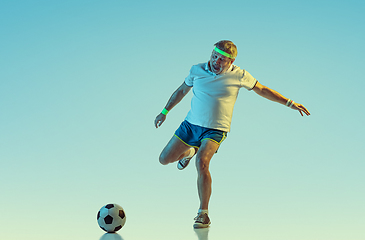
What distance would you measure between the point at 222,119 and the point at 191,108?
0.48 m

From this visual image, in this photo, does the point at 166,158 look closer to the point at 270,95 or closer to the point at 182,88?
the point at 182,88

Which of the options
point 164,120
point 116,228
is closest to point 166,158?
point 164,120

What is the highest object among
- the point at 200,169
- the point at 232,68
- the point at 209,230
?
the point at 232,68

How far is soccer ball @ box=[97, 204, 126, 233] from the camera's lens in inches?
186

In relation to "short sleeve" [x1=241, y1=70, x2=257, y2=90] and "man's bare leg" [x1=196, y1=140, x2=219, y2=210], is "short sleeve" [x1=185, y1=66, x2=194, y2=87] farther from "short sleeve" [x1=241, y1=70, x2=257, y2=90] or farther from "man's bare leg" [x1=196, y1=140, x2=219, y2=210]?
"man's bare leg" [x1=196, y1=140, x2=219, y2=210]

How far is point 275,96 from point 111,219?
98.6 inches

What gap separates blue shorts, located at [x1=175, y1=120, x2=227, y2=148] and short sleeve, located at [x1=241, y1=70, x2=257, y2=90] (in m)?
0.65

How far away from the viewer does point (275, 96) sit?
5391 mm

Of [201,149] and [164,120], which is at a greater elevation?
[164,120]

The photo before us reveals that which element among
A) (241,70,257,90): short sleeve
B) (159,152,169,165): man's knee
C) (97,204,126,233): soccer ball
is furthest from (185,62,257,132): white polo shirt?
(97,204,126,233): soccer ball

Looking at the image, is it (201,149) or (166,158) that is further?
(166,158)

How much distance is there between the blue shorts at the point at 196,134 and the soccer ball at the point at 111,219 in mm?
1331

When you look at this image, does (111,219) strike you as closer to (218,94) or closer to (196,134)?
(196,134)

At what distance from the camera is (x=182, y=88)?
5.72 m
